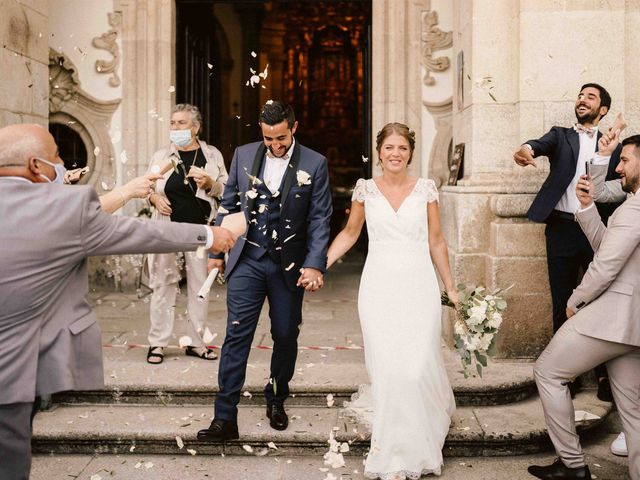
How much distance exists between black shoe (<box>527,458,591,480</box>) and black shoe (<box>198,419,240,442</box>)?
1746mm

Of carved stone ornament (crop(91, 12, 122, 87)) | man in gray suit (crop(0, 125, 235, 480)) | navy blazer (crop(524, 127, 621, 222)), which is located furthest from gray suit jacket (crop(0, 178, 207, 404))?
carved stone ornament (crop(91, 12, 122, 87))

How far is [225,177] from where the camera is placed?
611 centimetres

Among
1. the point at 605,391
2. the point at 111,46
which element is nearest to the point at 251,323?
the point at 605,391

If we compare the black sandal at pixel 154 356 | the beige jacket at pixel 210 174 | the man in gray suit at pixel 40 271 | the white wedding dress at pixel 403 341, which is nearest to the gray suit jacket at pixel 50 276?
the man in gray suit at pixel 40 271

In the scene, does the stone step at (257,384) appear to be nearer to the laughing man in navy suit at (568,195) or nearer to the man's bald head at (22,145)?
the laughing man in navy suit at (568,195)

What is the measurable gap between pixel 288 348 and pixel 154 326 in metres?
1.56

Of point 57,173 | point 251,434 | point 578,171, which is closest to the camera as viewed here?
point 57,173

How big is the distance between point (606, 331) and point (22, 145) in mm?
2897

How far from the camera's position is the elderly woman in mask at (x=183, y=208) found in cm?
583

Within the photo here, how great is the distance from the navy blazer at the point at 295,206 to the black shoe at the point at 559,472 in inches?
66.1

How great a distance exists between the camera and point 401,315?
14.8ft

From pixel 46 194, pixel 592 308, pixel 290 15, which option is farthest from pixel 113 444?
pixel 290 15

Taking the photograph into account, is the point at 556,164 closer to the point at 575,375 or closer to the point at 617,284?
the point at 617,284

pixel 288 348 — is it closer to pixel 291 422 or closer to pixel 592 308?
pixel 291 422
